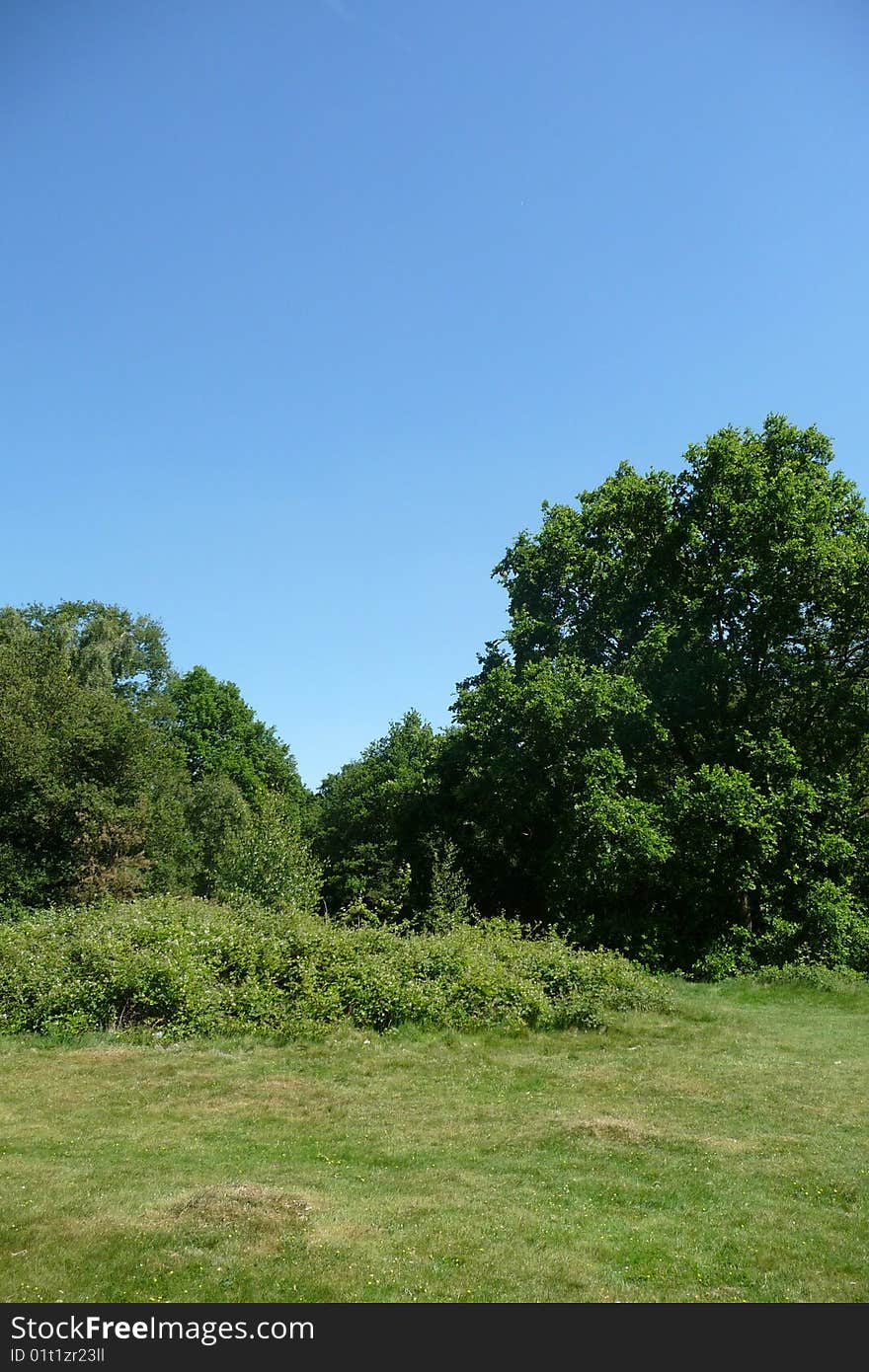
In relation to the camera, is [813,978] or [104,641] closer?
[813,978]

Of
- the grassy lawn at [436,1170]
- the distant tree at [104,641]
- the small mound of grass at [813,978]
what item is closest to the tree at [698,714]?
the small mound of grass at [813,978]

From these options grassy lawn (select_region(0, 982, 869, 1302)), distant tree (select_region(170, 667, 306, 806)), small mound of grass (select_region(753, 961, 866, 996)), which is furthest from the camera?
distant tree (select_region(170, 667, 306, 806))

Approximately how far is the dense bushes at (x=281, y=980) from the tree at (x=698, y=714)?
23.7ft

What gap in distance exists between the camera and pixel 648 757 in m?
28.3

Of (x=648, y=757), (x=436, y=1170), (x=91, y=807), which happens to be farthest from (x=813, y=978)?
(x=91, y=807)

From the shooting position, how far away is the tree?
24.8 m

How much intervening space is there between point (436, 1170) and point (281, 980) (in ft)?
28.9

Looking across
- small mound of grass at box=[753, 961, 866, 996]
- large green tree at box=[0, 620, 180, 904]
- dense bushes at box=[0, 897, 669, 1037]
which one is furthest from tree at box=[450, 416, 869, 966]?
large green tree at box=[0, 620, 180, 904]

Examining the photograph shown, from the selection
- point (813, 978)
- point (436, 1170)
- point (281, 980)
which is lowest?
point (436, 1170)

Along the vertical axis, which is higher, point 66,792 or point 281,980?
point 66,792

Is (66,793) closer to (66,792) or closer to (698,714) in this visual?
(66,792)

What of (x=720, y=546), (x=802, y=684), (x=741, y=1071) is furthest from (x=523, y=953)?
(x=720, y=546)

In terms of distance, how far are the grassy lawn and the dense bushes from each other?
3.08ft

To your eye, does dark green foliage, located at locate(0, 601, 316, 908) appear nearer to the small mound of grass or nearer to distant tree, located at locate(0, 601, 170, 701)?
distant tree, located at locate(0, 601, 170, 701)
